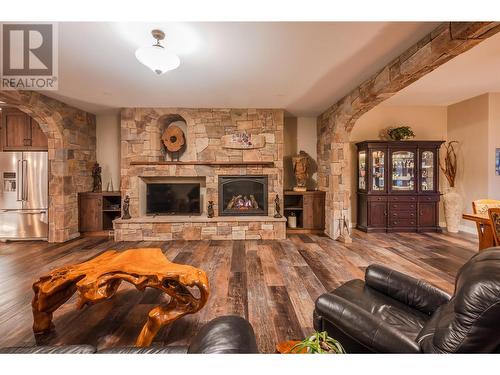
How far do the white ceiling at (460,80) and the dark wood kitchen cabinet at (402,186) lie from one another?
89 cm

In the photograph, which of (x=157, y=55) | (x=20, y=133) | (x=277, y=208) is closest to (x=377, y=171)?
(x=277, y=208)

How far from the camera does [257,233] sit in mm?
4879

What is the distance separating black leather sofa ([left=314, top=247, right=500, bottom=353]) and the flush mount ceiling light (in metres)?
2.46

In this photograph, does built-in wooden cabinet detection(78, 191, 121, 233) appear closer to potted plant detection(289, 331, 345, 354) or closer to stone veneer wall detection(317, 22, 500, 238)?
stone veneer wall detection(317, 22, 500, 238)

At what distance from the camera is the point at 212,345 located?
1030 millimetres

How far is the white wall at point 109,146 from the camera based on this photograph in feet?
18.4

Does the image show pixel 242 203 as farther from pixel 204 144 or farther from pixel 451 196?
pixel 451 196

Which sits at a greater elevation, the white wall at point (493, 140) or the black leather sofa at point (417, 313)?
the white wall at point (493, 140)

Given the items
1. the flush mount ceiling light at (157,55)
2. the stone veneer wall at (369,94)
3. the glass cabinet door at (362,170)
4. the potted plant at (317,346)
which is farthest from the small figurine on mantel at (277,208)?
the potted plant at (317,346)

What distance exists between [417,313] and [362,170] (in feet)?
14.5

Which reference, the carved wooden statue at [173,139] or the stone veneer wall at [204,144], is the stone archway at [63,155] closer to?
the stone veneer wall at [204,144]

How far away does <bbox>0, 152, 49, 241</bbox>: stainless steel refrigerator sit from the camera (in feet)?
14.9

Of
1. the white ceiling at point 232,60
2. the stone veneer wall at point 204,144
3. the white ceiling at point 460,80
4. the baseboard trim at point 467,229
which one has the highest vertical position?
the white ceiling at point 460,80
